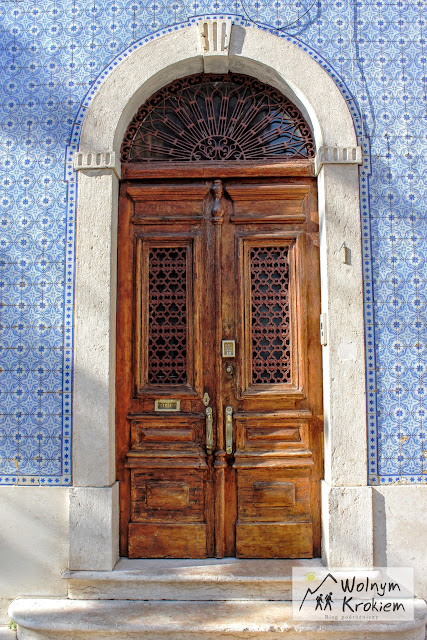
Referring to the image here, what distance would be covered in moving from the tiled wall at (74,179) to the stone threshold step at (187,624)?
830 millimetres

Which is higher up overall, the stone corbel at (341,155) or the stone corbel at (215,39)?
the stone corbel at (215,39)

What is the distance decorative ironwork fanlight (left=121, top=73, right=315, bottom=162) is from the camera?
3.96m

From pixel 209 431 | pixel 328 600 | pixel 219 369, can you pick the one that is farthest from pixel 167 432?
pixel 328 600

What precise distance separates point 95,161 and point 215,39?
1229 millimetres

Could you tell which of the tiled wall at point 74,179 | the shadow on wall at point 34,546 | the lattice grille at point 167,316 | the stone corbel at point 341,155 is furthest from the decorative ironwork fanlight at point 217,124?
the shadow on wall at point 34,546

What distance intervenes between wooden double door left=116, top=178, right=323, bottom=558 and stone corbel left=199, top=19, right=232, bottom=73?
34.5 inches

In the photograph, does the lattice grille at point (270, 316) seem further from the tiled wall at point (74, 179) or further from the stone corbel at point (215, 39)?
the stone corbel at point (215, 39)

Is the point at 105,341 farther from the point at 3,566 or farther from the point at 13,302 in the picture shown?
the point at 3,566

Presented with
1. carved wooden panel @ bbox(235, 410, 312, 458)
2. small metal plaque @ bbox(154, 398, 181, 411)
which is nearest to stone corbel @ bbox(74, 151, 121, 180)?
small metal plaque @ bbox(154, 398, 181, 411)

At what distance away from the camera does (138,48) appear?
3.83 metres

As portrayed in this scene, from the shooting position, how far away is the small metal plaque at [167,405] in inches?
150

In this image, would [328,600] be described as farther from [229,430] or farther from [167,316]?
[167,316]

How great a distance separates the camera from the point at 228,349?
381 centimetres

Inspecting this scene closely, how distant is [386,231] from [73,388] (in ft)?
7.93
